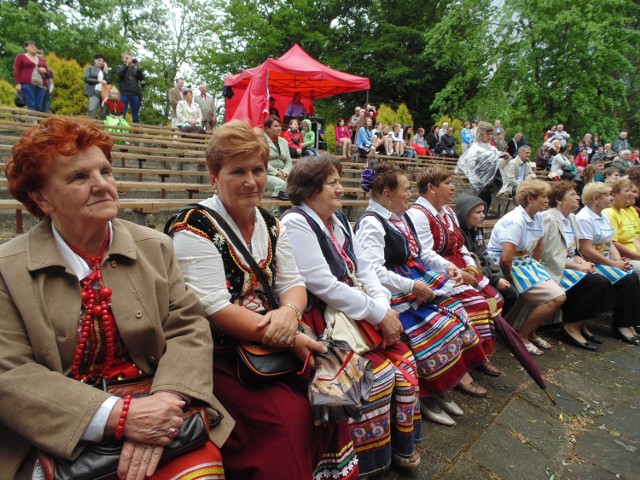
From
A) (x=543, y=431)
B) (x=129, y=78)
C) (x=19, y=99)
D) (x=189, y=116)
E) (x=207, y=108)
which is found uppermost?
(x=129, y=78)

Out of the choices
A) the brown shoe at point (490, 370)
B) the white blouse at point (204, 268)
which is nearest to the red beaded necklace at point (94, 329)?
the white blouse at point (204, 268)

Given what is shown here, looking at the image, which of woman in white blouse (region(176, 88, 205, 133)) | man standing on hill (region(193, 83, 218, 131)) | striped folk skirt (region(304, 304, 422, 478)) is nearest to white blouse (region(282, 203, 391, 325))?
striped folk skirt (region(304, 304, 422, 478))

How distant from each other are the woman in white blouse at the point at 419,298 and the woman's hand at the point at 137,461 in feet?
5.37

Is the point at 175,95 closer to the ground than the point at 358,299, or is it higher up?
higher up

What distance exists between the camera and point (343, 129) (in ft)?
38.5

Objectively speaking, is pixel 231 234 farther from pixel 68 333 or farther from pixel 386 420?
pixel 386 420

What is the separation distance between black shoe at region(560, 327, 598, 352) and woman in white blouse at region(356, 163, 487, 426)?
1.86 m

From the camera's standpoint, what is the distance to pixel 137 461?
3.88 ft

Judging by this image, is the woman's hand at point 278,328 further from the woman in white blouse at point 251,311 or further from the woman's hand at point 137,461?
the woman's hand at point 137,461

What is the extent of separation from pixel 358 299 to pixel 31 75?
9.36m

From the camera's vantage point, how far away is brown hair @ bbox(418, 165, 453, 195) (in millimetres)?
3143

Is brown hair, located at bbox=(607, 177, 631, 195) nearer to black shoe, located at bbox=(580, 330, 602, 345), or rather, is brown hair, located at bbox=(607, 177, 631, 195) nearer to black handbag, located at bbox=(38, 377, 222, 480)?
black shoe, located at bbox=(580, 330, 602, 345)

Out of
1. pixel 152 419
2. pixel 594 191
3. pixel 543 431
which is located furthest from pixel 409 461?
pixel 594 191

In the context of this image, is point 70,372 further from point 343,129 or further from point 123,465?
point 343,129
